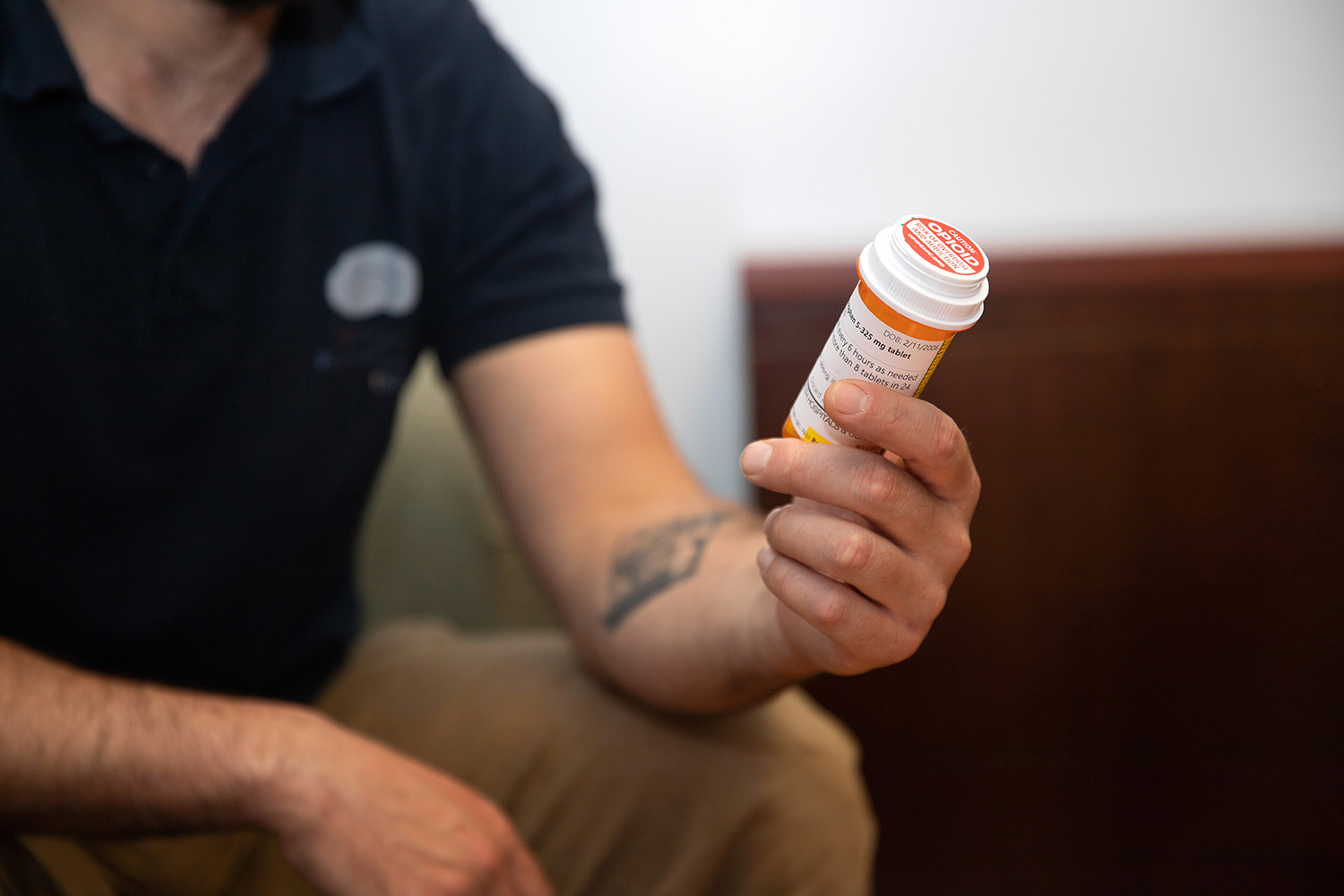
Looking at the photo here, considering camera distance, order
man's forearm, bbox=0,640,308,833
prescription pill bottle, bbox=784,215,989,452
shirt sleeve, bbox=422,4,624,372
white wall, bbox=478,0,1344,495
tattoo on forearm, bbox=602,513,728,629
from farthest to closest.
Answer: white wall, bbox=478,0,1344,495 → shirt sleeve, bbox=422,4,624,372 → tattoo on forearm, bbox=602,513,728,629 → man's forearm, bbox=0,640,308,833 → prescription pill bottle, bbox=784,215,989,452

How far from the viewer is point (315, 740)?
562 mm

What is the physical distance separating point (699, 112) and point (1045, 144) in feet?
1.23

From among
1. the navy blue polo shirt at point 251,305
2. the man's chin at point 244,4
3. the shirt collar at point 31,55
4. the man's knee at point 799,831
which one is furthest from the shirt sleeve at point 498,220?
the man's knee at point 799,831

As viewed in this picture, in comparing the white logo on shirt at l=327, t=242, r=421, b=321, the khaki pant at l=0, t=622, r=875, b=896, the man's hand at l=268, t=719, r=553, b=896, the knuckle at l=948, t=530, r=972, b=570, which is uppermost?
the knuckle at l=948, t=530, r=972, b=570

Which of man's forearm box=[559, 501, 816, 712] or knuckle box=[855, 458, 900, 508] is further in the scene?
man's forearm box=[559, 501, 816, 712]

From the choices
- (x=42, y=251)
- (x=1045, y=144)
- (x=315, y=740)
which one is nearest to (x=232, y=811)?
(x=315, y=740)

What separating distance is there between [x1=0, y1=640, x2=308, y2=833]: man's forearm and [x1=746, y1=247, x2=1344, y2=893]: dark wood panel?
1.76 ft

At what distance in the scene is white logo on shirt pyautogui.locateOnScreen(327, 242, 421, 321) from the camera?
2.31 ft

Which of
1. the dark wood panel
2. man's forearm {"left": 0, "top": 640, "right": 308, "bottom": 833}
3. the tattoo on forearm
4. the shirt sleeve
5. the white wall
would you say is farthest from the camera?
the white wall

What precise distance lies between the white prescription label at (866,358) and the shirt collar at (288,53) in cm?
50

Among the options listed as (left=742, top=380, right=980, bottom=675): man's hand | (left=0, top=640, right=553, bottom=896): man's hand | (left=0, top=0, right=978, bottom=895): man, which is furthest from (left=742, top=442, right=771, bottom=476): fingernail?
(left=0, top=640, right=553, bottom=896): man's hand

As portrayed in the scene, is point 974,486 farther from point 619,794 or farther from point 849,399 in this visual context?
point 619,794

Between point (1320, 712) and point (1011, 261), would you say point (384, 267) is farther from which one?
point (1320, 712)

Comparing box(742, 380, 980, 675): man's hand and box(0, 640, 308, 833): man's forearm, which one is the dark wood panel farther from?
box(0, 640, 308, 833): man's forearm
